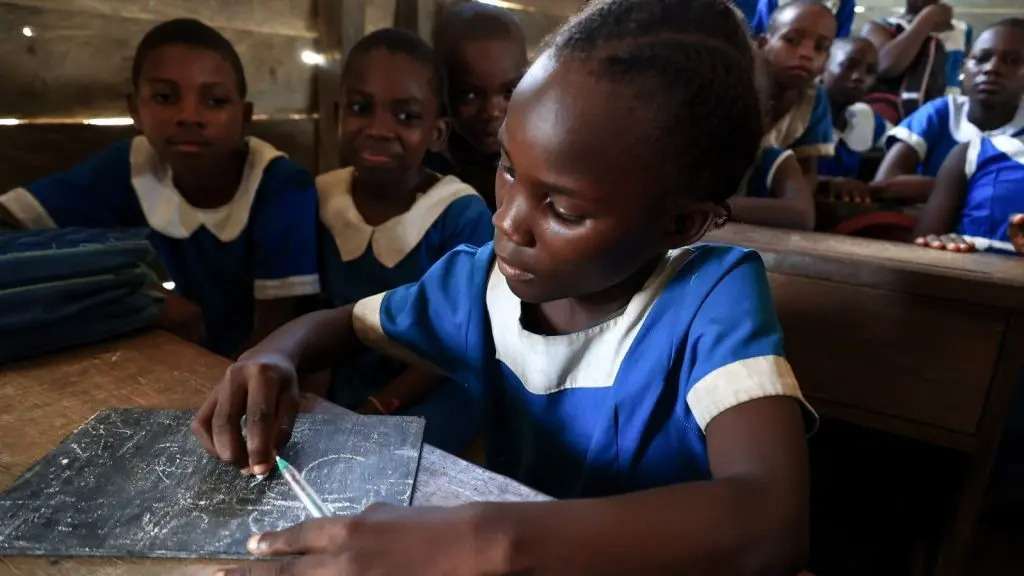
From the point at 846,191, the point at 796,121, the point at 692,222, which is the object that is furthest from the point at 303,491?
the point at 846,191

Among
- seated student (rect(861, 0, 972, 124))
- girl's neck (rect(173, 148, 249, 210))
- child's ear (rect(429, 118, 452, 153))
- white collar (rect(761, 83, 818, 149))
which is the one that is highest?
seated student (rect(861, 0, 972, 124))

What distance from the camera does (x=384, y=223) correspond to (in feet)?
4.66

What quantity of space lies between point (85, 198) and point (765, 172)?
157 cm

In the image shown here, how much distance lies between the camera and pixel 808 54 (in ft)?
6.48

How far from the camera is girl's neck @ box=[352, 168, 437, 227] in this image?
4.79ft

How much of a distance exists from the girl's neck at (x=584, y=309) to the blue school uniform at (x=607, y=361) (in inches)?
0.8

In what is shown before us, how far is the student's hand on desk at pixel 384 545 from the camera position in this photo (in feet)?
1.46

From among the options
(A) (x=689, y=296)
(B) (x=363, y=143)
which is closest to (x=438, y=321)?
(A) (x=689, y=296)

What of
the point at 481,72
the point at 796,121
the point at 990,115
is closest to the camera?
the point at 481,72

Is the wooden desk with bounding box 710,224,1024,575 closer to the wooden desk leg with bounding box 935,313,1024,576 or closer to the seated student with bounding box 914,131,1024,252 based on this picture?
the wooden desk leg with bounding box 935,313,1024,576

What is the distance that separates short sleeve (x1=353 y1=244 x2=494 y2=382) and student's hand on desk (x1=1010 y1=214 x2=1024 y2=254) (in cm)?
124

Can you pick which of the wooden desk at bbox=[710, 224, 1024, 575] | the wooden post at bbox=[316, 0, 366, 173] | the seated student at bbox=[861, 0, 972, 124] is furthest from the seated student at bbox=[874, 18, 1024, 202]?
the wooden post at bbox=[316, 0, 366, 173]

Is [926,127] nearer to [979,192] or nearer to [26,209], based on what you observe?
[979,192]

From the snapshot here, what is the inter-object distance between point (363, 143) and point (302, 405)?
80cm
